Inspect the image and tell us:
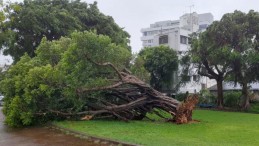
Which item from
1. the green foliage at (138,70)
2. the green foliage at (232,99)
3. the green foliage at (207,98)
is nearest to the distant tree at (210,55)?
the green foliage at (232,99)

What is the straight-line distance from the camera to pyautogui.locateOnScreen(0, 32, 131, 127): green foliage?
1377 cm

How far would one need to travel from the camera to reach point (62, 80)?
46.4 feet

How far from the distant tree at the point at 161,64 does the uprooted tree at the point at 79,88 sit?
16379 millimetres

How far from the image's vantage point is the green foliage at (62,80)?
13766mm

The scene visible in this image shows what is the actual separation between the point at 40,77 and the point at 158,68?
20.6 meters

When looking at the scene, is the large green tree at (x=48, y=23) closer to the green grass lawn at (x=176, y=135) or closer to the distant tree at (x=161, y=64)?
the distant tree at (x=161, y=64)

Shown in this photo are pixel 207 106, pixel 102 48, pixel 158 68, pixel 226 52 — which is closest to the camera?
pixel 102 48

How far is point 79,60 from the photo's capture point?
1399 cm

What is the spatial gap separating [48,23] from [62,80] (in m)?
11.9

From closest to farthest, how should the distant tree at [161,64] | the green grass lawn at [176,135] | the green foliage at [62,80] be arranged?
the green grass lawn at [176,135] < the green foliage at [62,80] < the distant tree at [161,64]

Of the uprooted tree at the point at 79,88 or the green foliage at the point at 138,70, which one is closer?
the uprooted tree at the point at 79,88

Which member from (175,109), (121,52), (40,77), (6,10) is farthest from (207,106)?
(6,10)

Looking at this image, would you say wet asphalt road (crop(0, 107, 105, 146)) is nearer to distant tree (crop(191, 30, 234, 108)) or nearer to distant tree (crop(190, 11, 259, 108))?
distant tree (crop(191, 30, 234, 108))

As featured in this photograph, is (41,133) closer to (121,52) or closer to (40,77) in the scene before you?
(40,77)
